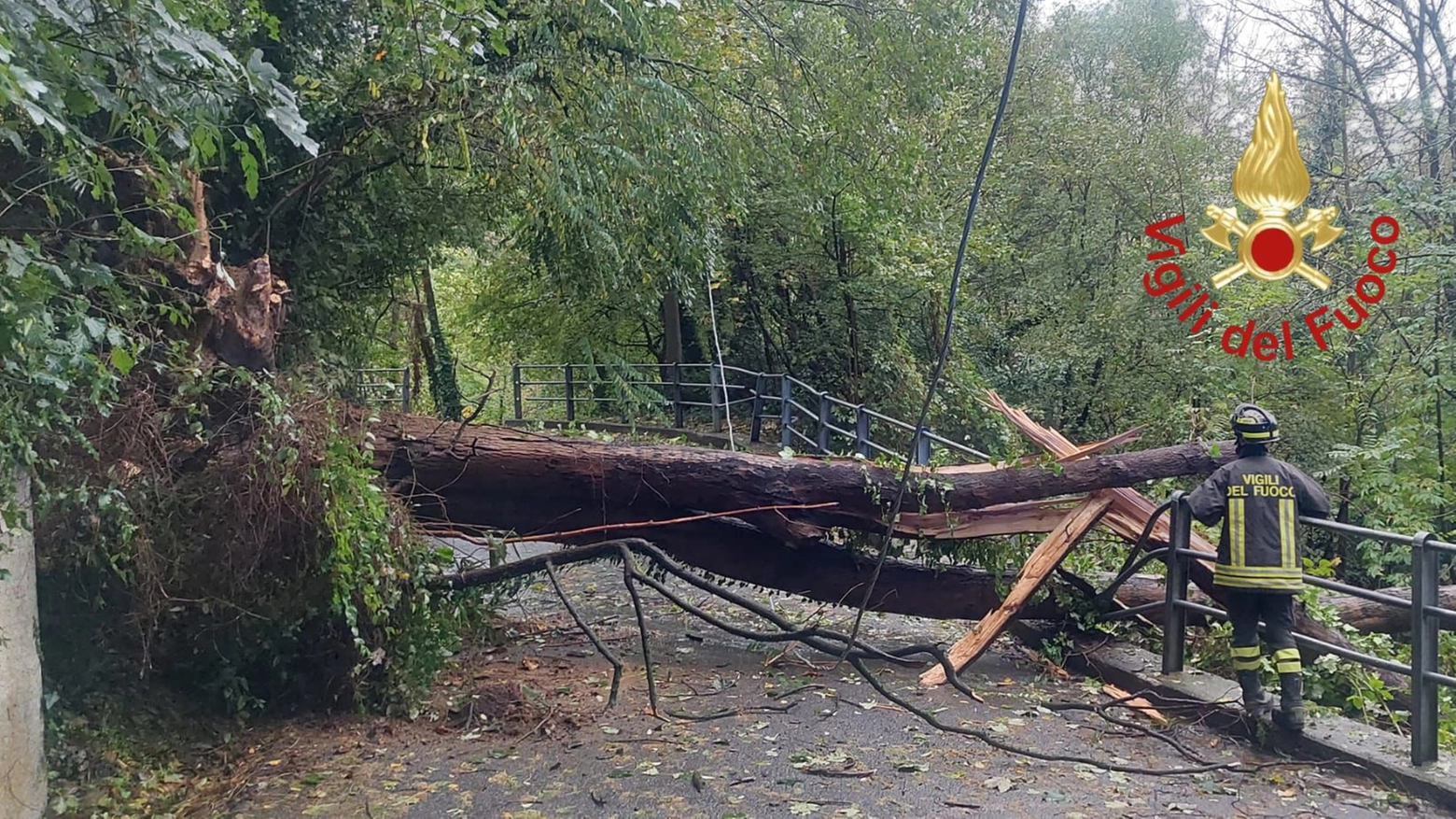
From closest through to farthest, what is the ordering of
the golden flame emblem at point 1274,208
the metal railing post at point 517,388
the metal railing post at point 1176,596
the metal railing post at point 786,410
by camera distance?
the metal railing post at point 1176,596 → the golden flame emblem at point 1274,208 → the metal railing post at point 786,410 → the metal railing post at point 517,388

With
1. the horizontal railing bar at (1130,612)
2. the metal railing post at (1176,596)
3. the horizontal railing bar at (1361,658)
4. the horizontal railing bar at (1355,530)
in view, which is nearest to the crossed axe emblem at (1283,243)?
the horizontal railing bar at (1130,612)

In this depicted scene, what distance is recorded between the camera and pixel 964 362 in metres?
16.6

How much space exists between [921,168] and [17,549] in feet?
31.1

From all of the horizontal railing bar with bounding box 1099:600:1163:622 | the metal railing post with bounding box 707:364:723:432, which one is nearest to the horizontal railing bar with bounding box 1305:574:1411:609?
the horizontal railing bar with bounding box 1099:600:1163:622

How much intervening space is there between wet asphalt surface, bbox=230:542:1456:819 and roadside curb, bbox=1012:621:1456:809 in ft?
0.33

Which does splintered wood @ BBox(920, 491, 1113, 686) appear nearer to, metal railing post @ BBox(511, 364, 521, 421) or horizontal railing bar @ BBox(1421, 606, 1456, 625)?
horizontal railing bar @ BBox(1421, 606, 1456, 625)

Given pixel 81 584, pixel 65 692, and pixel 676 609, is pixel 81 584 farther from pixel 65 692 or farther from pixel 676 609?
pixel 676 609

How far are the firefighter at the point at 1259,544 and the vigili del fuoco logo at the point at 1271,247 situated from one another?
665 centimetres

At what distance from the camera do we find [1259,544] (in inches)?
196

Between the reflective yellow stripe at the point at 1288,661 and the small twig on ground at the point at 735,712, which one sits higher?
the reflective yellow stripe at the point at 1288,661

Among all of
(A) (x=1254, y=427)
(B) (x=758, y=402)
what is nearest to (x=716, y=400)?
(B) (x=758, y=402)

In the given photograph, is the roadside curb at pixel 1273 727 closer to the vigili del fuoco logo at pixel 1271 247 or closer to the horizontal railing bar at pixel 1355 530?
the horizontal railing bar at pixel 1355 530

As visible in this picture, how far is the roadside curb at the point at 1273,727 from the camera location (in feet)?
14.0

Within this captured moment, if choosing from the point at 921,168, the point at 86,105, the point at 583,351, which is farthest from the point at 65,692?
the point at 583,351
